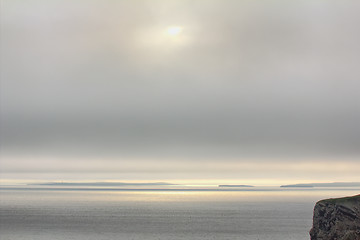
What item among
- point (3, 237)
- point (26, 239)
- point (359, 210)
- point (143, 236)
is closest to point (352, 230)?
point (359, 210)

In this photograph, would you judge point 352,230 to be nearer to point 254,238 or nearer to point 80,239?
point 254,238

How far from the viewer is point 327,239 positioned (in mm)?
48719

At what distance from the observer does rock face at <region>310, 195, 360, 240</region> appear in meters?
47.2

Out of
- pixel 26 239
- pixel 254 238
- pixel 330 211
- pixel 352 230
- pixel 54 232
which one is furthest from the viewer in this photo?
pixel 54 232

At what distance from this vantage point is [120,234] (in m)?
115

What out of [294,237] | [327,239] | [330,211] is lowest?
[294,237]

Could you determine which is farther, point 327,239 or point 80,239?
point 80,239

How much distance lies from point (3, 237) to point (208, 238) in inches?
2100

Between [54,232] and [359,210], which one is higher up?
[359,210]

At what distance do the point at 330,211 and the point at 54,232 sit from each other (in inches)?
3606

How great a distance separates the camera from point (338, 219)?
4872 cm

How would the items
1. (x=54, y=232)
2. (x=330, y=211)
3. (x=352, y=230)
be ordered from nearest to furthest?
(x=352, y=230)
(x=330, y=211)
(x=54, y=232)

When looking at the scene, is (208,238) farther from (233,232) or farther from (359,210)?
(359,210)

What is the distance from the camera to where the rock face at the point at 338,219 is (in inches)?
1859
